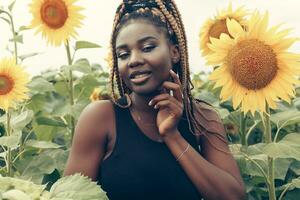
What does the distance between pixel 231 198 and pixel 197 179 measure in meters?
0.17

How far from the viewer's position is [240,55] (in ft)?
7.91

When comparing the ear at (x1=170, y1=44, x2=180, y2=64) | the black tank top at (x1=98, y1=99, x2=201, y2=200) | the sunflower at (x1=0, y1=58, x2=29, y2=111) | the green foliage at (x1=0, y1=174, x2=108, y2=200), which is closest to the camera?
the green foliage at (x1=0, y1=174, x2=108, y2=200)

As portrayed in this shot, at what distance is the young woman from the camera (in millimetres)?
2240

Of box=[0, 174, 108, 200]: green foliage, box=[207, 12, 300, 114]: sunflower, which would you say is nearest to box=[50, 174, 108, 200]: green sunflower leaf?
box=[0, 174, 108, 200]: green foliage

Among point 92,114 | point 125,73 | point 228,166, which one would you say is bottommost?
point 228,166

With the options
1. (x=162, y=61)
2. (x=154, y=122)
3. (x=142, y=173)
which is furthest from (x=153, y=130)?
(x=162, y=61)

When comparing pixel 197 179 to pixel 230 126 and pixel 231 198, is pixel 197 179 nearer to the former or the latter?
pixel 231 198

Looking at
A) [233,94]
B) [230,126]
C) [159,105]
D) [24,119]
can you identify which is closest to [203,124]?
[233,94]

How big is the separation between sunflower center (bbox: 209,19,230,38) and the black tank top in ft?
3.98

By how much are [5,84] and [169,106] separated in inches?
47.1

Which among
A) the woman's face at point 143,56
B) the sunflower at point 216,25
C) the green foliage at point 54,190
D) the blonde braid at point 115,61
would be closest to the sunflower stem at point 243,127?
the sunflower at point 216,25

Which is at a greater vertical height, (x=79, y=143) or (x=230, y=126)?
A: (x=79, y=143)

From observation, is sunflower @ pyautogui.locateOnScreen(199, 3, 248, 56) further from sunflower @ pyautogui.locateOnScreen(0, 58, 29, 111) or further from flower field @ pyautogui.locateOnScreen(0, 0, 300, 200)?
sunflower @ pyautogui.locateOnScreen(0, 58, 29, 111)

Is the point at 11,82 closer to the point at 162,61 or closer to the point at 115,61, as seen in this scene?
the point at 115,61
